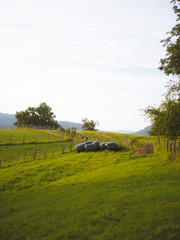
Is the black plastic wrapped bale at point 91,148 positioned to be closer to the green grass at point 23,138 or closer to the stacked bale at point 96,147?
the stacked bale at point 96,147

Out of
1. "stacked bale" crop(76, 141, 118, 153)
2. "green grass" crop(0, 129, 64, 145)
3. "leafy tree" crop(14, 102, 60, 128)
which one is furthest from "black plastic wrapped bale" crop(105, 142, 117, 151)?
"leafy tree" crop(14, 102, 60, 128)

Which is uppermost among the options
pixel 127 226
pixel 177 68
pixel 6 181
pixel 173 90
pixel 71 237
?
pixel 177 68

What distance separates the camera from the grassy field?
7.19m

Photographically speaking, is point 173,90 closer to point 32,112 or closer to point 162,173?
point 162,173

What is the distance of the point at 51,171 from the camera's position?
21.4m

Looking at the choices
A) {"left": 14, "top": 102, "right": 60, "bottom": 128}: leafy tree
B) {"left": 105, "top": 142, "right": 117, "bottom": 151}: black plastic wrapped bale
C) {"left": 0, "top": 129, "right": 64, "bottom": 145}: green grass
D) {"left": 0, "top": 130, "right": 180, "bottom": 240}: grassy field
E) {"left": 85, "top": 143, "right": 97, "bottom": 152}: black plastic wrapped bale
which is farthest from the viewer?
{"left": 14, "top": 102, "right": 60, "bottom": 128}: leafy tree

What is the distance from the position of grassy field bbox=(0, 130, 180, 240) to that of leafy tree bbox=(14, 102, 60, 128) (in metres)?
93.3

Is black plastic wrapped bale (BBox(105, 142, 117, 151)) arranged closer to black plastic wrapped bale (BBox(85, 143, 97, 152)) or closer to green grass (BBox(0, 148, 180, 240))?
black plastic wrapped bale (BBox(85, 143, 97, 152))

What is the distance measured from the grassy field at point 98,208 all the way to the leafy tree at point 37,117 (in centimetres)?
9325

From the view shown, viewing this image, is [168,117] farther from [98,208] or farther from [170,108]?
[98,208]

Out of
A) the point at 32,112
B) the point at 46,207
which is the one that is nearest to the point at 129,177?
the point at 46,207

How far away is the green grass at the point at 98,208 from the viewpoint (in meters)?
7.19

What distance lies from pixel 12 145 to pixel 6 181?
2445 centimetres

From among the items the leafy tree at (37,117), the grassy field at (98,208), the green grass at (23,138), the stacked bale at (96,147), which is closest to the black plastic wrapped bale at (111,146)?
the stacked bale at (96,147)
